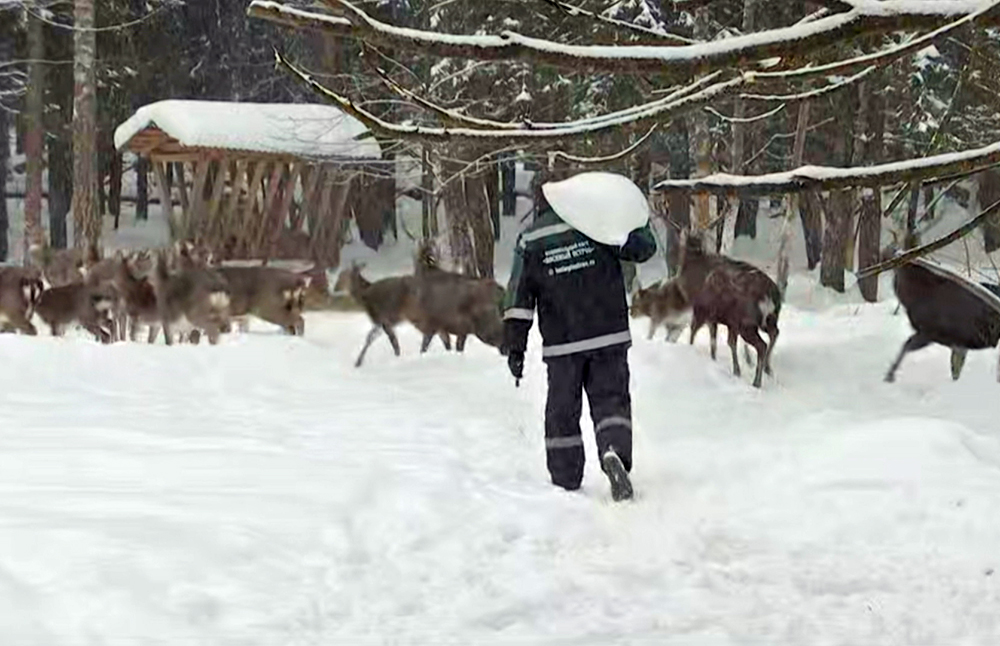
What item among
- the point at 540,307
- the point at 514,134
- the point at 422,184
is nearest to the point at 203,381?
the point at 540,307

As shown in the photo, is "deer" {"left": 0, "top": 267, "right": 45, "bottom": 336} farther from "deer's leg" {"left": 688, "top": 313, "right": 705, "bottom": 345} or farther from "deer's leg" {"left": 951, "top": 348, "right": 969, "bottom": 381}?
"deer's leg" {"left": 951, "top": 348, "right": 969, "bottom": 381}

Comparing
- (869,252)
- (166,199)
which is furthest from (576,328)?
(869,252)

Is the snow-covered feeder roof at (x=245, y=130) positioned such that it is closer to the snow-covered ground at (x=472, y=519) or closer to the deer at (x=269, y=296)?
the deer at (x=269, y=296)

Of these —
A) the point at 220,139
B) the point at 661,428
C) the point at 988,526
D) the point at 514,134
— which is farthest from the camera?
the point at 220,139

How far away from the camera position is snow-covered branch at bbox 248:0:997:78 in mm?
Answer: 2980

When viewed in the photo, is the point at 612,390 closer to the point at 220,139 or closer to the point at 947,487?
the point at 947,487

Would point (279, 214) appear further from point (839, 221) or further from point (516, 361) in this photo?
point (516, 361)

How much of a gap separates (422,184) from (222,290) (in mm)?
11537

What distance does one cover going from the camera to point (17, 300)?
15453mm

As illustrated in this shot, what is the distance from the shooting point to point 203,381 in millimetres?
10930

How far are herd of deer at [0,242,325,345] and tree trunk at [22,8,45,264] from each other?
36.7 ft

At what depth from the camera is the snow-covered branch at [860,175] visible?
3256mm

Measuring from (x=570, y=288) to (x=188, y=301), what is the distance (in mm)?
8491

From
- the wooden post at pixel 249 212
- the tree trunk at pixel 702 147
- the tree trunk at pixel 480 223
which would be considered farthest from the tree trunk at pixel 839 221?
the wooden post at pixel 249 212
